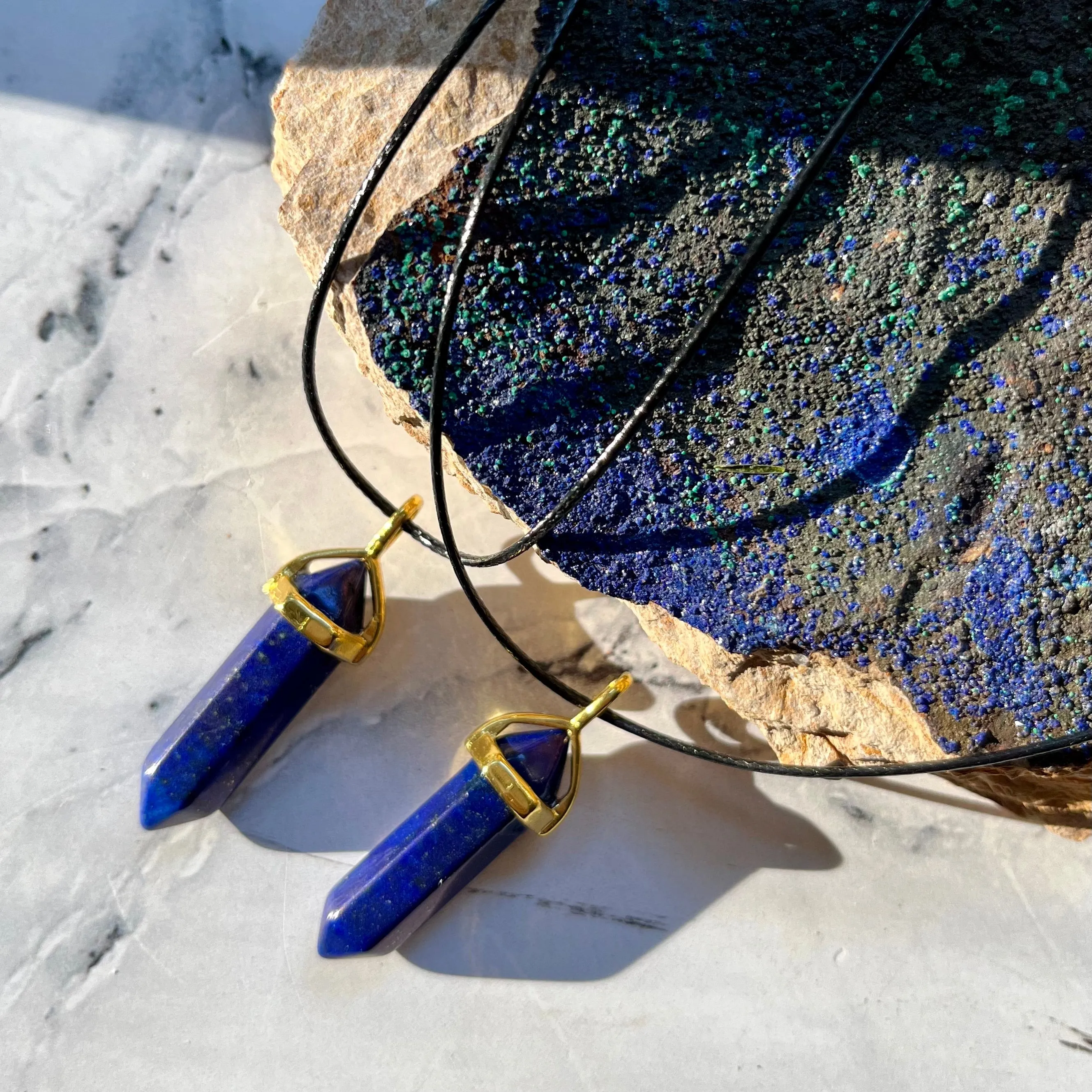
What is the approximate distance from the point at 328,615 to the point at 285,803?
20 cm

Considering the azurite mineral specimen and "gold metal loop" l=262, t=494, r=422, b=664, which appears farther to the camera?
"gold metal loop" l=262, t=494, r=422, b=664

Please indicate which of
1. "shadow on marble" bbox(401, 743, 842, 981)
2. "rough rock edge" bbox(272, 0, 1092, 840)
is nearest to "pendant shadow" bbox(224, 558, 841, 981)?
"shadow on marble" bbox(401, 743, 842, 981)

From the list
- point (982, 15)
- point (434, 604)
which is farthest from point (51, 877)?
point (982, 15)

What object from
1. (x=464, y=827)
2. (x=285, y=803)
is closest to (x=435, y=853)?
(x=464, y=827)

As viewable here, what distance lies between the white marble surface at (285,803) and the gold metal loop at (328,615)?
0.08m

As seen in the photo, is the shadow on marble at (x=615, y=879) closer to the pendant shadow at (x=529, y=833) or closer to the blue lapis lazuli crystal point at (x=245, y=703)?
the pendant shadow at (x=529, y=833)

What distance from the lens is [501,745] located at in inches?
31.8

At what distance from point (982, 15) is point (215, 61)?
65 centimetres

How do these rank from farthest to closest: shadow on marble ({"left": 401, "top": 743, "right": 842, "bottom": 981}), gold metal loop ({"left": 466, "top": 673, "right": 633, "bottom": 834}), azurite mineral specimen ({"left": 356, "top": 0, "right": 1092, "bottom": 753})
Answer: shadow on marble ({"left": 401, "top": 743, "right": 842, "bottom": 981}), gold metal loop ({"left": 466, "top": 673, "right": 633, "bottom": 834}), azurite mineral specimen ({"left": 356, "top": 0, "right": 1092, "bottom": 753})

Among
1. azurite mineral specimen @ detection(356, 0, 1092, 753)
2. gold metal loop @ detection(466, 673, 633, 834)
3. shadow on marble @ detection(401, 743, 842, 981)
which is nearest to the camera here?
azurite mineral specimen @ detection(356, 0, 1092, 753)

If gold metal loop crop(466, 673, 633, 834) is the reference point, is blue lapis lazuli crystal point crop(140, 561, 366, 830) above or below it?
above

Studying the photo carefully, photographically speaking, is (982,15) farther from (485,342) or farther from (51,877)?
(51,877)

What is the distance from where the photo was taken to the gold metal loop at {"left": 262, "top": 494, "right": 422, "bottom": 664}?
821 mm

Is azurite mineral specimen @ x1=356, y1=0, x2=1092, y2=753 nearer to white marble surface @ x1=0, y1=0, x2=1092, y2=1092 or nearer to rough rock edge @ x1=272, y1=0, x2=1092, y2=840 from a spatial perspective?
rough rock edge @ x1=272, y1=0, x2=1092, y2=840
